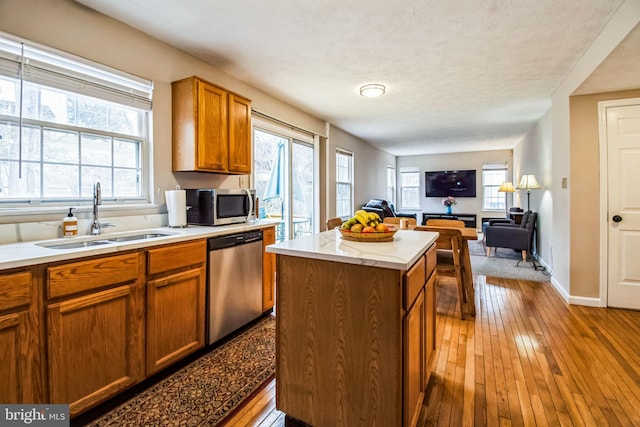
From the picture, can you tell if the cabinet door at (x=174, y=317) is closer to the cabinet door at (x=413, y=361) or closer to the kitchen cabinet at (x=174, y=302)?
the kitchen cabinet at (x=174, y=302)

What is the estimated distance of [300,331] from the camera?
61.6 inches

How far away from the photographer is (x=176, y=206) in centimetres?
254

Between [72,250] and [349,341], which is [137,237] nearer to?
[72,250]

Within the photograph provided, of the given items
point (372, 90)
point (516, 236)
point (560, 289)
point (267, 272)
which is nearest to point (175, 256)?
point (267, 272)

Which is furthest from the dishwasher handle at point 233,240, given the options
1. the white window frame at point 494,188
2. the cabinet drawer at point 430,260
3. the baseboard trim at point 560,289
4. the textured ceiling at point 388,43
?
the white window frame at point 494,188

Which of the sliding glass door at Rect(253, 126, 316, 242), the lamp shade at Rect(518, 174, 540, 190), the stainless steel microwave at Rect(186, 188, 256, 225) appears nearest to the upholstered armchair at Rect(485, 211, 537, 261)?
the lamp shade at Rect(518, 174, 540, 190)

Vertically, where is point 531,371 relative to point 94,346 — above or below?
below

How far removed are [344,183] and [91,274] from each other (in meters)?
4.99

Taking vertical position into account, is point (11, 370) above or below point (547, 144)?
below

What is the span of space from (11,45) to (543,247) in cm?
643

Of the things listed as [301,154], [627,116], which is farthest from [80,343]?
[627,116]

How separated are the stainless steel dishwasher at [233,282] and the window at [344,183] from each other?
3.32 metres

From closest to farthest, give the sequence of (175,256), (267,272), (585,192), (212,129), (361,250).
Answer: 1. (361,250)
2. (175,256)
3. (212,129)
4. (267,272)
5. (585,192)

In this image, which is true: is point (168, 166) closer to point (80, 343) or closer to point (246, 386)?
point (80, 343)
